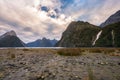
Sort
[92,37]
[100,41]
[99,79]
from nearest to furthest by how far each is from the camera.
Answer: [99,79]
[100,41]
[92,37]

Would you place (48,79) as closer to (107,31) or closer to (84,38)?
(107,31)

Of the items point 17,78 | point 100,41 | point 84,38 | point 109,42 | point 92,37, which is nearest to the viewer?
point 17,78

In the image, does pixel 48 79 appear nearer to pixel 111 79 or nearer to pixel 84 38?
pixel 111 79

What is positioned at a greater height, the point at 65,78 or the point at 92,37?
the point at 92,37

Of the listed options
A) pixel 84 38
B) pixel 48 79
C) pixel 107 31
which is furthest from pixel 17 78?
pixel 84 38

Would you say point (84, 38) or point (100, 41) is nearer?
point (100, 41)

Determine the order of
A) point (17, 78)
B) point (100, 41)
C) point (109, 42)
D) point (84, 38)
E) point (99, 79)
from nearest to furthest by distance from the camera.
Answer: point (99, 79)
point (17, 78)
point (109, 42)
point (100, 41)
point (84, 38)

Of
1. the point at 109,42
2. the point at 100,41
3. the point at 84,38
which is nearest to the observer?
the point at 109,42

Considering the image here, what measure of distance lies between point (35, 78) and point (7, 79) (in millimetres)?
1269

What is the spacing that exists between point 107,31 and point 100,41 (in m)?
11.5

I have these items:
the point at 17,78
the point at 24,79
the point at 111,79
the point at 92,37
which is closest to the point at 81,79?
the point at 111,79

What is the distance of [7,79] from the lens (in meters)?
6.20

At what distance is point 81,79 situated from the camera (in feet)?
19.7

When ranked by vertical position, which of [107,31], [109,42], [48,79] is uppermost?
[107,31]
